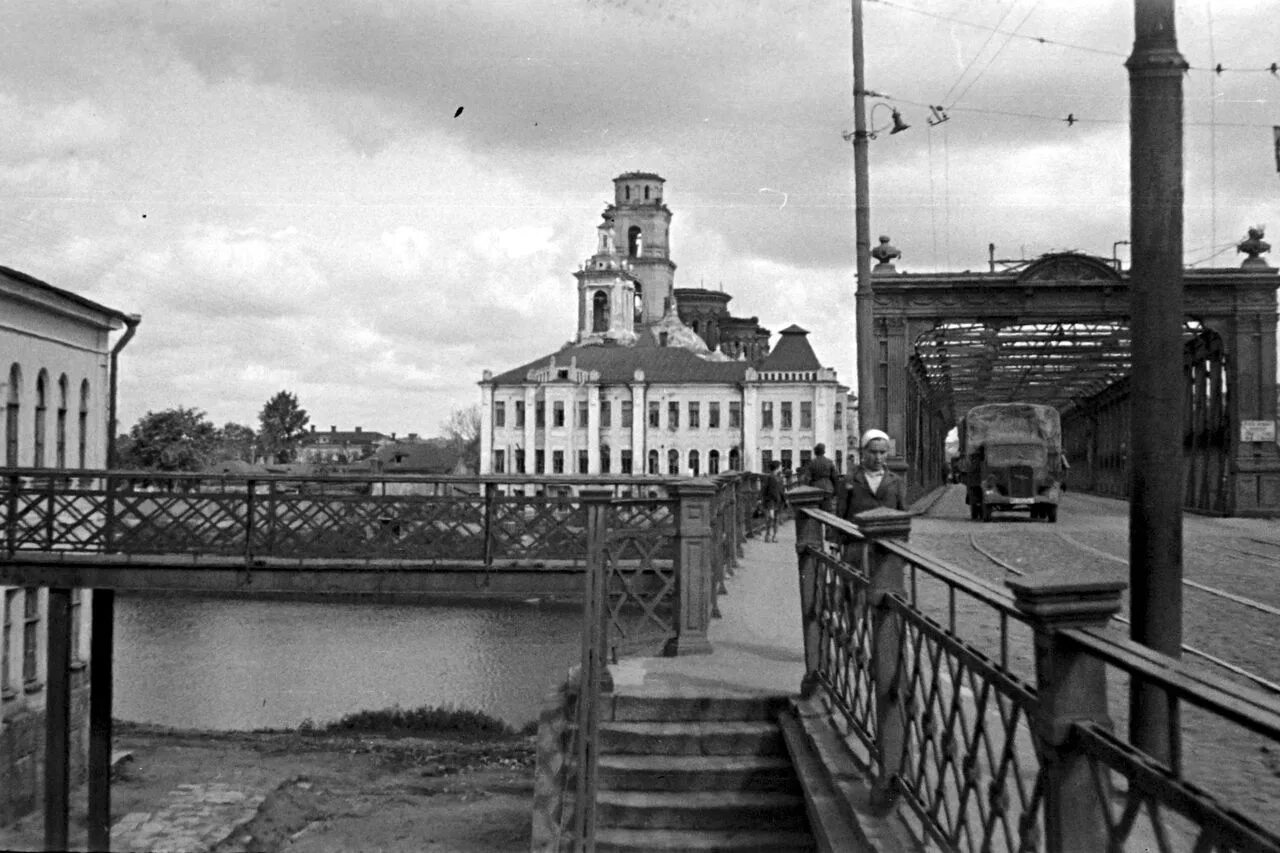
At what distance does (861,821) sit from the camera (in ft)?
17.9

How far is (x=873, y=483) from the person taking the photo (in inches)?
413

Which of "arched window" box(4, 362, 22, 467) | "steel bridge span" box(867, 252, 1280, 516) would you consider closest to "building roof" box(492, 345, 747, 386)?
"steel bridge span" box(867, 252, 1280, 516)

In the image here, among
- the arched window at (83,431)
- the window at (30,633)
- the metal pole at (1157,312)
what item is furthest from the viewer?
the arched window at (83,431)

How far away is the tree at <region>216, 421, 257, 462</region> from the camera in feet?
297

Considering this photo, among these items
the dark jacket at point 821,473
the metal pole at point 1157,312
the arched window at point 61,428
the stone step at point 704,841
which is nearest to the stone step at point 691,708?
the stone step at point 704,841

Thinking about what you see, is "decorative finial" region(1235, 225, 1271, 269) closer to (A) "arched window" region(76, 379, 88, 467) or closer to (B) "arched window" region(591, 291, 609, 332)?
(A) "arched window" region(76, 379, 88, 467)

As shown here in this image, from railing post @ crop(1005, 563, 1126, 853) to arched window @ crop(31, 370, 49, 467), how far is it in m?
24.5

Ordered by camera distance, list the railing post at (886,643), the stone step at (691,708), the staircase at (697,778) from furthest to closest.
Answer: the stone step at (691,708) < the staircase at (697,778) < the railing post at (886,643)

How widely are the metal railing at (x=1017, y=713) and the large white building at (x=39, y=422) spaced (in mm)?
16222

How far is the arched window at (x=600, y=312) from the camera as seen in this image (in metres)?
123

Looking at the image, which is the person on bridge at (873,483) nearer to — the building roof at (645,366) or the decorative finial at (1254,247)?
the decorative finial at (1254,247)

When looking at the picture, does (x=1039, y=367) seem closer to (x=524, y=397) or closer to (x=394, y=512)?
(x=394, y=512)

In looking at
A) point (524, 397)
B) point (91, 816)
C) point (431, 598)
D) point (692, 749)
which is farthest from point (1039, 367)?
point (524, 397)

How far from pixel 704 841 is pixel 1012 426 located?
26964mm
